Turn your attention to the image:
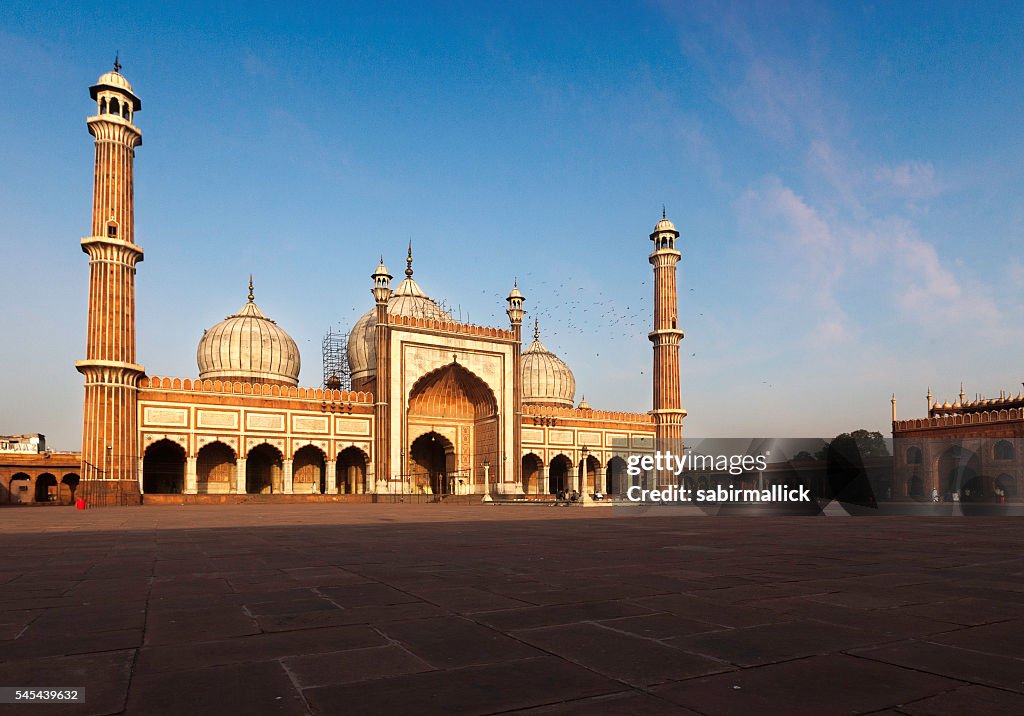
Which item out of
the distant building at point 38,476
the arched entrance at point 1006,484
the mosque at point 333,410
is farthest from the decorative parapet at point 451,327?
the arched entrance at point 1006,484

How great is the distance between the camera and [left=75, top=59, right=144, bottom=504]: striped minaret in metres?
29.7

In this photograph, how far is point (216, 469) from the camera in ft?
118

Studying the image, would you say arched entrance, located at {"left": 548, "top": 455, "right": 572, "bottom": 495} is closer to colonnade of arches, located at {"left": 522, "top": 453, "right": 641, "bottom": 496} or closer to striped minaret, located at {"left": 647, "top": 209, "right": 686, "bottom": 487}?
colonnade of arches, located at {"left": 522, "top": 453, "right": 641, "bottom": 496}

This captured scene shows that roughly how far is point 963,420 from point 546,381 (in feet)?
83.8

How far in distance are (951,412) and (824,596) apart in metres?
59.0

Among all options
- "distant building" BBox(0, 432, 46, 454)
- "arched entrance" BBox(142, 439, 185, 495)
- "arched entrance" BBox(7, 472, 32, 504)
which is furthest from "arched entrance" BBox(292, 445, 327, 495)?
"distant building" BBox(0, 432, 46, 454)

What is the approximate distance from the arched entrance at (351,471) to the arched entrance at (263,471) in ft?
9.86

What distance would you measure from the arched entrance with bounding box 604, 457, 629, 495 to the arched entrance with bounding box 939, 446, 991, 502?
1876cm

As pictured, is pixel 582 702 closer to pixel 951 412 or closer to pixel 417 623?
pixel 417 623

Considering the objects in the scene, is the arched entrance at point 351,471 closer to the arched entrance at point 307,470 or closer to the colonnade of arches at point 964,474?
the arched entrance at point 307,470

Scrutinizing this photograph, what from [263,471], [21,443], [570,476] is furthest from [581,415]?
[21,443]

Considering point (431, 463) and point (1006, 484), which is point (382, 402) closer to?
point (431, 463)

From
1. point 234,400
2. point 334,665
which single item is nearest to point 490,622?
point 334,665

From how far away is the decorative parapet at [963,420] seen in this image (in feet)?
136
